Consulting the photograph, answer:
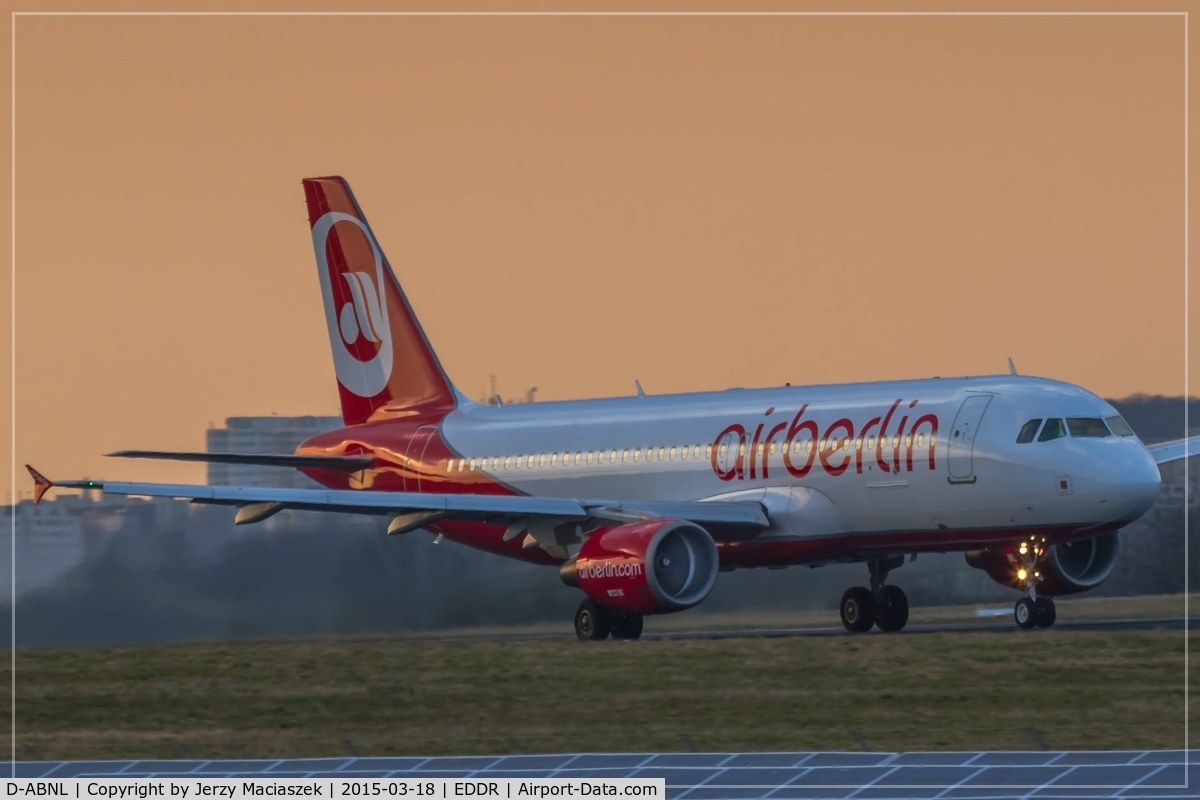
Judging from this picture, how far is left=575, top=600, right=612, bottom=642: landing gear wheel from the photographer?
1483 inches

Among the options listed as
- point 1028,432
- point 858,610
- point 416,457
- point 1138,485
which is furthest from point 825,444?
point 416,457

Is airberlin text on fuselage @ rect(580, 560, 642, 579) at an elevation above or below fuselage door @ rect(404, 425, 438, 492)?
below

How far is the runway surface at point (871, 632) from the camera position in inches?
1442

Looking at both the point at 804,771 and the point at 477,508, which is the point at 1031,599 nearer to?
the point at 477,508

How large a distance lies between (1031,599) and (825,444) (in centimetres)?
419

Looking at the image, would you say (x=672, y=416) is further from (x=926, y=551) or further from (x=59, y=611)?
(x=59, y=611)

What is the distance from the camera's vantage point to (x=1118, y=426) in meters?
36.2

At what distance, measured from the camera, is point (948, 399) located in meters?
36.9

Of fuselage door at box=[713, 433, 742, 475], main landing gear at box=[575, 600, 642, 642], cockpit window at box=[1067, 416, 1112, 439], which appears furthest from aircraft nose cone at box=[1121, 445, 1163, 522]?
main landing gear at box=[575, 600, 642, 642]

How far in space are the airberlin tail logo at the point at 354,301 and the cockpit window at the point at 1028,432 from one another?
15707 millimetres

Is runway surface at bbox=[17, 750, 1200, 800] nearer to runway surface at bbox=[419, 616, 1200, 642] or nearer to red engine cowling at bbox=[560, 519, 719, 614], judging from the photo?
red engine cowling at bbox=[560, 519, 719, 614]

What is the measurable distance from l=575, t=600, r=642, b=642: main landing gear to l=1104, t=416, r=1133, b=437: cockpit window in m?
8.15

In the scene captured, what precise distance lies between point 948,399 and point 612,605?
636cm

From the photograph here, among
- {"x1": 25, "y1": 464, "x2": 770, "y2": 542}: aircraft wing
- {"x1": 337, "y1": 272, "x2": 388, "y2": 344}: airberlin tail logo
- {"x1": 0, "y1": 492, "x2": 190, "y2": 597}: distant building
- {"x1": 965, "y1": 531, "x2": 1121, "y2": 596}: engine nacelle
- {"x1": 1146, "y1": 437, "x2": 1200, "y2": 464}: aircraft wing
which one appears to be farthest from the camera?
{"x1": 337, "y1": 272, "x2": 388, "y2": 344}: airberlin tail logo
